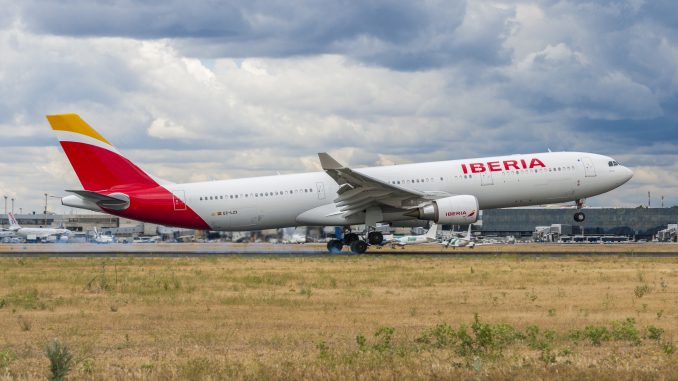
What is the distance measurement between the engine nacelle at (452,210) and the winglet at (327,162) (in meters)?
5.37

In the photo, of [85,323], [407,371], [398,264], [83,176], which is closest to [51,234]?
[83,176]

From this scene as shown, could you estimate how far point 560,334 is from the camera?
20875 millimetres

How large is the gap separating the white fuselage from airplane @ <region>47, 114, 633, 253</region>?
58 millimetres

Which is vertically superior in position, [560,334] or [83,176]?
[83,176]

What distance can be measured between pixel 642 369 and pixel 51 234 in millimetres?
147644

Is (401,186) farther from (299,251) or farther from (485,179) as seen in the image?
(299,251)

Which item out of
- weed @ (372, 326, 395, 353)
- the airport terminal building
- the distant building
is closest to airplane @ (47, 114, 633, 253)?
weed @ (372, 326, 395, 353)

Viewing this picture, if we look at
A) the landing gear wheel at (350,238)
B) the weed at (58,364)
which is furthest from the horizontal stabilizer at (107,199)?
the weed at (58,364)

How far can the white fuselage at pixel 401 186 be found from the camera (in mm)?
54938

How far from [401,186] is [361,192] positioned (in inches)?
121

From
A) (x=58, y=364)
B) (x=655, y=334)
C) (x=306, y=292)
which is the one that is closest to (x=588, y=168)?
(x=306, y=292)

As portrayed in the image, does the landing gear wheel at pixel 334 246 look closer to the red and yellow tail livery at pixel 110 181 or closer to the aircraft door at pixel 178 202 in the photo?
the red and yellow tail livery at pixel 110 181

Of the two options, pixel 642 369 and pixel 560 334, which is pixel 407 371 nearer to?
pixel 642 369

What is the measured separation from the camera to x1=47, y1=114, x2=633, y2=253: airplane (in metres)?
54.8
